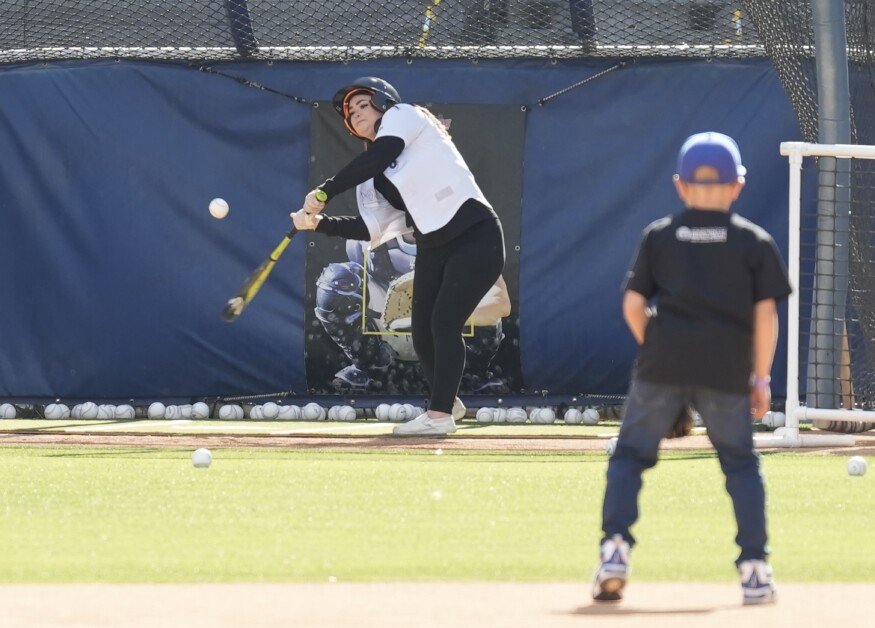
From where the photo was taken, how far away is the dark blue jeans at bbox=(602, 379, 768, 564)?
4492 millimetres

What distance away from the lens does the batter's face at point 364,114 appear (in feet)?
31.5

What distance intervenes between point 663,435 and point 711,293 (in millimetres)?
428

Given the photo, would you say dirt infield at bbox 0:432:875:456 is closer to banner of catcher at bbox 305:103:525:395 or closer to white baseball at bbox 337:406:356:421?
white baseball at bbox 337:406:356:421

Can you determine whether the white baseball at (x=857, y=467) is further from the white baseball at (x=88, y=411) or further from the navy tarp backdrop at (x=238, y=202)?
the white baseball at (x=88, y=411)

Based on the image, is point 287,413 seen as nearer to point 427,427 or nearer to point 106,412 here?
point 106,412

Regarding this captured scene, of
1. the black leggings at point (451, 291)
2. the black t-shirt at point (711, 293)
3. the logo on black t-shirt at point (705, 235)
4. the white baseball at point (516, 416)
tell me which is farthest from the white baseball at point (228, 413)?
the logo on black t-shirt at point (705, 235)

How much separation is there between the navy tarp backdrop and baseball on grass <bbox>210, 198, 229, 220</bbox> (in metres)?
0.87

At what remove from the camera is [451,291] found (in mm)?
9266

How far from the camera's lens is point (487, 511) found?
6.18 meters

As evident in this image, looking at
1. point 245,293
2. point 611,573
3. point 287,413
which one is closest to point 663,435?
point 611,573

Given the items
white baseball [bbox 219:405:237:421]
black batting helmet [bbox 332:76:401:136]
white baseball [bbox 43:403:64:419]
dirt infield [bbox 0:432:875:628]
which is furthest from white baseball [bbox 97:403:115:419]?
dirt infield [bbox 0:432:875:628]

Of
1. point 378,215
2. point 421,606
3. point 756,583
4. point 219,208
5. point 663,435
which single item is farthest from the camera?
point 219,208

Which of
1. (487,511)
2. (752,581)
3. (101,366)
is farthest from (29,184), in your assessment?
(752,581)

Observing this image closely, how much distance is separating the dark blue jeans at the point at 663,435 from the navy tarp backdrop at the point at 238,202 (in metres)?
7.99
